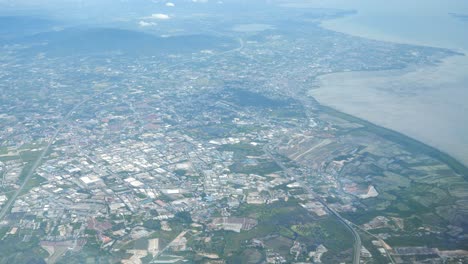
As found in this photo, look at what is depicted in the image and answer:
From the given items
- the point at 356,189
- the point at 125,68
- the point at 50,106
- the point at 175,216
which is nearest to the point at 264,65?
the point at 125,68

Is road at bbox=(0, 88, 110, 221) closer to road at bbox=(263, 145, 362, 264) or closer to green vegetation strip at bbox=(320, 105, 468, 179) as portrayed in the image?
road at bbox=(263, 145, 362, 264)

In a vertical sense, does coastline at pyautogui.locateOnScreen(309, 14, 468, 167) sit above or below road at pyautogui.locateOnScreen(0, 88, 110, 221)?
above

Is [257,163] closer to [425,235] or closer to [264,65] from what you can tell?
[425,235]

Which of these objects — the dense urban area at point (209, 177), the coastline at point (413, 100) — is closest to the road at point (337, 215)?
the dense urban area at point (209, 177)

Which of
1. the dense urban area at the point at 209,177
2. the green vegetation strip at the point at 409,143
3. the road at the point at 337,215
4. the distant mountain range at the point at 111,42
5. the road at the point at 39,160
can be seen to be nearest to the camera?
the road at the point at 337,215

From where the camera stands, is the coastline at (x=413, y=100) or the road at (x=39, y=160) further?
the coastline at (x=413, y=100)

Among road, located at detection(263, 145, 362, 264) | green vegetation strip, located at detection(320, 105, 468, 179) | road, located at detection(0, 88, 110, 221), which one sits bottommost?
road, located at detection(0, 88, 110, 221)

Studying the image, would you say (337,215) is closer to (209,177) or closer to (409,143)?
(209,177)

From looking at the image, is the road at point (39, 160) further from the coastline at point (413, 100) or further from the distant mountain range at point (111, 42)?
the distant mountain range at point (111, 42)

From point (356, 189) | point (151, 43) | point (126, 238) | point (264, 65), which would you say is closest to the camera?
point (126, 238)

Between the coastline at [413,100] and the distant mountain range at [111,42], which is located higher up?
the coastline at [413,100]

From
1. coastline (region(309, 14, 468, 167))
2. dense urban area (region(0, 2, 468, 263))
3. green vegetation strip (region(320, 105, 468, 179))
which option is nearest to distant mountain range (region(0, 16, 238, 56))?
dense urban area (region(0, 2, 468, 263))
